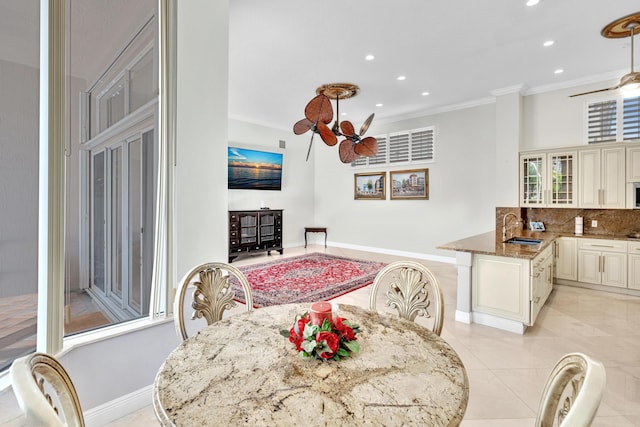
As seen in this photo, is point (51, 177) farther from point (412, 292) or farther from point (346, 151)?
point (346, 151)

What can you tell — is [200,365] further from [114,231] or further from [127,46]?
[127,46]

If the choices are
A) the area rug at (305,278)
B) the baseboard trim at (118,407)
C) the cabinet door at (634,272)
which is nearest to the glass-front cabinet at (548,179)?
the cabinet door at (634,272)

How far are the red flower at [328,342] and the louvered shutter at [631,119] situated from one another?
19.7 ft

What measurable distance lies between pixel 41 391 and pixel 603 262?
19.5ft

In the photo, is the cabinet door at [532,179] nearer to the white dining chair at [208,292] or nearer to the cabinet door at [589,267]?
the cabinet door at [589,267]

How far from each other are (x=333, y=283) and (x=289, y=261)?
1839 mm

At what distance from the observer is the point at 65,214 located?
5.44ft

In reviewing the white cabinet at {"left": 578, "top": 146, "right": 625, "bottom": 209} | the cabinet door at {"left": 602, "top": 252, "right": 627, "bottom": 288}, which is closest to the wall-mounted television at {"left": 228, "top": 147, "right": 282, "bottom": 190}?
the white cabinet at {"left": 578, "top": 146, "right": 625, "bottom": 209}

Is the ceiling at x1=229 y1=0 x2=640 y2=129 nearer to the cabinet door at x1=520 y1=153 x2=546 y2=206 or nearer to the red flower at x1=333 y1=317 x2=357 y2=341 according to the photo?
the cabinet door at x1=520 y1=153 x2=546 y2=206

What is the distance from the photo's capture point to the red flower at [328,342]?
3.56 feet

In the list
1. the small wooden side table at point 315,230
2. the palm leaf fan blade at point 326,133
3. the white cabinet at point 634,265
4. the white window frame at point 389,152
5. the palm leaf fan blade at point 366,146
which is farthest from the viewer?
the small wooden side table at point 315,230

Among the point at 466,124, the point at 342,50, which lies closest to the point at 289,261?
the point at 342,50

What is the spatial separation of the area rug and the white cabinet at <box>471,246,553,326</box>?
1.81m

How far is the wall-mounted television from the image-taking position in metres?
7.00
